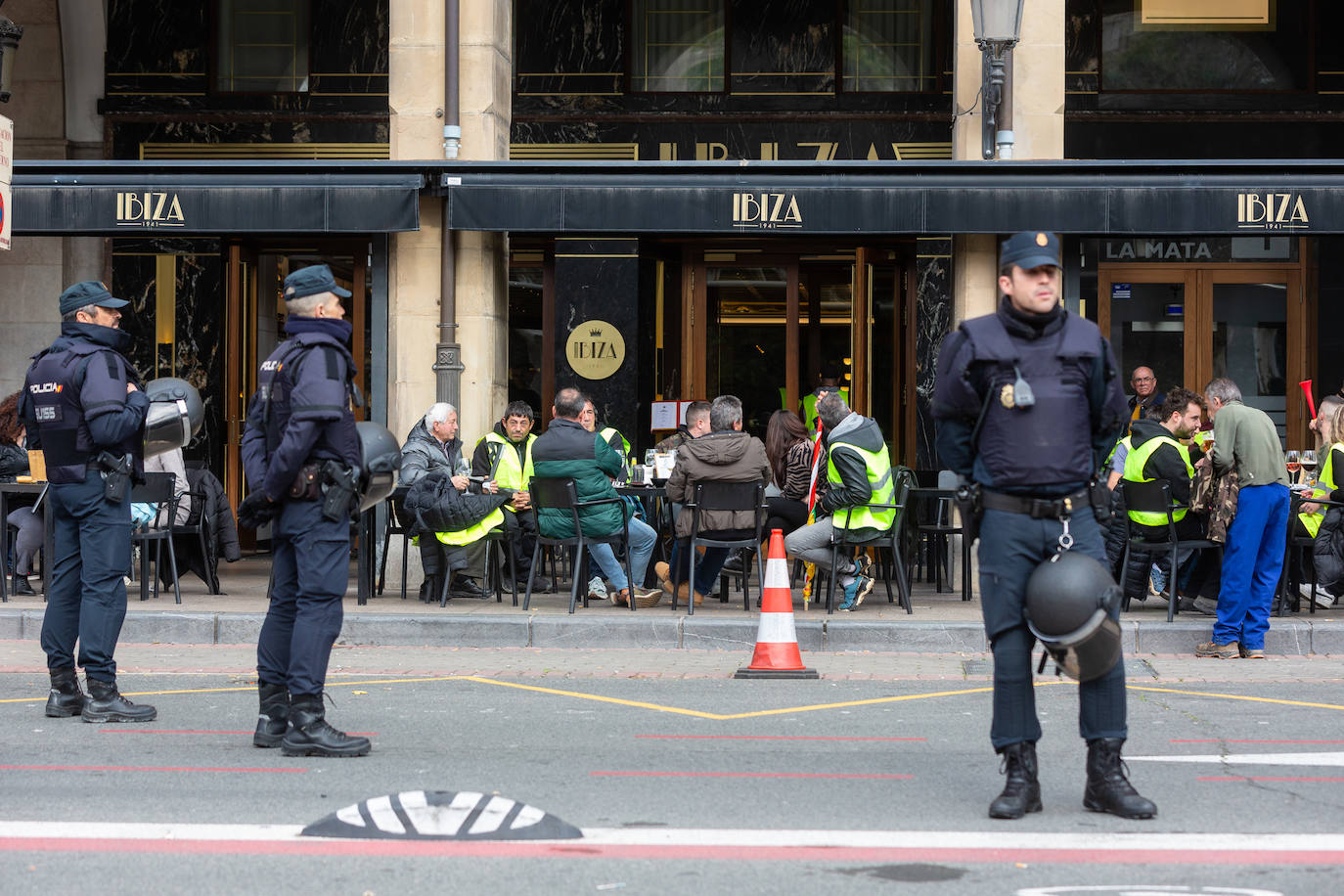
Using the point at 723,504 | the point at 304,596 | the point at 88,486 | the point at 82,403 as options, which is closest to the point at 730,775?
the point at 304,596

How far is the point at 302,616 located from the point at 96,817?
1.31 m

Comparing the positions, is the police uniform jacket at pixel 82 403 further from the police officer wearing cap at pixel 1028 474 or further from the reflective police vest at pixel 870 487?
the reflective police vest at pixel 870 487

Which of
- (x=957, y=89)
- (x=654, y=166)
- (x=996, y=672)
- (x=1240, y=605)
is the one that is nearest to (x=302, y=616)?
(x=996, y=672)

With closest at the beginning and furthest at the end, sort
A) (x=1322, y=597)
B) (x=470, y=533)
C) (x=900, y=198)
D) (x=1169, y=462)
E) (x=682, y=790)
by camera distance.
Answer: (x=682, y=790) < (x=1169, y=462) < (x=470, y=533) < (x=1322, y=597) < (x=900, y=198)

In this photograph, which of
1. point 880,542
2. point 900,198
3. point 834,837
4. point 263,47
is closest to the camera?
point 834,837

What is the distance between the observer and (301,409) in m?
6.56

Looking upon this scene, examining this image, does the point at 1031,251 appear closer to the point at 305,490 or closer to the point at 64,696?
the point at 305,490

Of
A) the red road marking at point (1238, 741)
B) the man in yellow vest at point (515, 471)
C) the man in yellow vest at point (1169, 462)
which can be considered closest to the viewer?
the red road marking at point (1238, 741)

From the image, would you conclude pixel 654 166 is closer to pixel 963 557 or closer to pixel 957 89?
pixel 957 89

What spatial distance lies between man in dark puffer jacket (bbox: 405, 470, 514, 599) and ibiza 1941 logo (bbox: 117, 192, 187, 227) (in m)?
3.11

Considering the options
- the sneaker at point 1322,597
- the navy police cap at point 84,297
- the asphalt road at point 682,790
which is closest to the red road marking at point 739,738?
the asphalt road at point 682,790

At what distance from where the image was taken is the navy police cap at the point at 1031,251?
5.60 meters

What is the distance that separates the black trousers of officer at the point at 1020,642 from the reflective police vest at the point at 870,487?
552cm

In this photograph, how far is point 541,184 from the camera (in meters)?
12.7
